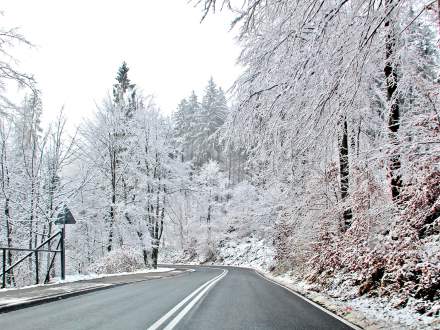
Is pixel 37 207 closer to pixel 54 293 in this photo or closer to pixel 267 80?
pixel 54 293

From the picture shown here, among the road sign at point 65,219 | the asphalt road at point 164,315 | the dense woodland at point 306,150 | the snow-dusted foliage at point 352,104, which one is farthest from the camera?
the road sign at point 65,219

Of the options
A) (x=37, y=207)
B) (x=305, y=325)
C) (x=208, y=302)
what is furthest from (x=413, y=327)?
(x=37, y=207)

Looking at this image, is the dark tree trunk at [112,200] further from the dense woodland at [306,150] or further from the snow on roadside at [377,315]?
the snow on roadside at [377,315]

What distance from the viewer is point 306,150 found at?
6531mm

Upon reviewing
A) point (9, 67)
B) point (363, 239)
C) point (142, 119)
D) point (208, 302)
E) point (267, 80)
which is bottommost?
point (208, 302)

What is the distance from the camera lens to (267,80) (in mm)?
6145

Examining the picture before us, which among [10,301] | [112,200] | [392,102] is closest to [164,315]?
[10,301]

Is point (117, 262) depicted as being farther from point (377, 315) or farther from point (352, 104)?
point (352, 104)

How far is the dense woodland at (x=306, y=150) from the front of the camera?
17.5 feet

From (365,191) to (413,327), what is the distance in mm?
5583

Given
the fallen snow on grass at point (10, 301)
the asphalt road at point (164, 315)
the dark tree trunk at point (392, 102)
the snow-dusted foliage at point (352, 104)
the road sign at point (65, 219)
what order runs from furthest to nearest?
the road sign at point (65, 219) < the fallen snow on grass at point (10, 301) < the asphalt road at point (164, 315) < the dark tree trunk at point (392, 102) < the snow-dusted foliage at point (352, 104)

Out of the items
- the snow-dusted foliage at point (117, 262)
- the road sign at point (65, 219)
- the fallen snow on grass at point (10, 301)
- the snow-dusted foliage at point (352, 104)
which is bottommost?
the snow-dusted foliage at point (117, 262)

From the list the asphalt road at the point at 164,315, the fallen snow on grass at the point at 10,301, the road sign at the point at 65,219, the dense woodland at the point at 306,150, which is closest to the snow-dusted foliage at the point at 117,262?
the dense woodland at the point at 306,150

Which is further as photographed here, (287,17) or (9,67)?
(9,67)
